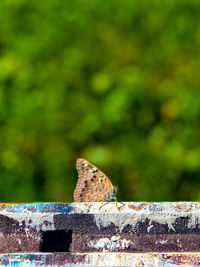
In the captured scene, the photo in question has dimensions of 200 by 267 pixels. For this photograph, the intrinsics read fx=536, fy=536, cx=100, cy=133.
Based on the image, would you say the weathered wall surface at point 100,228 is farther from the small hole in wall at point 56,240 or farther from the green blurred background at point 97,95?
the green blurred background at point 97,95

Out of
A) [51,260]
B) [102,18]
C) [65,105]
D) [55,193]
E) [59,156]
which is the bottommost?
[51,260]

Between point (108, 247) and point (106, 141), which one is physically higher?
point (106, 141)

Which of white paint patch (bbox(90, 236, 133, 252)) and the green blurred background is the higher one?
the green blurred background

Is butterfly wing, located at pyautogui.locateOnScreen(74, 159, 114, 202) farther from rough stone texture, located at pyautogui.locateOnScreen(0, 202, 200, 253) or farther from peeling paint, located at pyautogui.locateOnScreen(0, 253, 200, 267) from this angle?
peeling paint, located at pyautogui.locateOnScreen(0, 253, 200, 267)

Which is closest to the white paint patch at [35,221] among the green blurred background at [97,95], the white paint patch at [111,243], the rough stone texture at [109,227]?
the rough stone texture at [109,227]

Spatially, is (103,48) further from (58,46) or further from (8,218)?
(8,218)

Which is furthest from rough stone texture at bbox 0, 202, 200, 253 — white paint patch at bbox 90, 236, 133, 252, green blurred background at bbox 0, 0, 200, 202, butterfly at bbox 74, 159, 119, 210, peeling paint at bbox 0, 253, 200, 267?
green blurred background at bbox 0, 0, 200, 202

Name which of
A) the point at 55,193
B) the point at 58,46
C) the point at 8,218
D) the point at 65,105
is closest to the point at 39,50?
the point at 58,46
